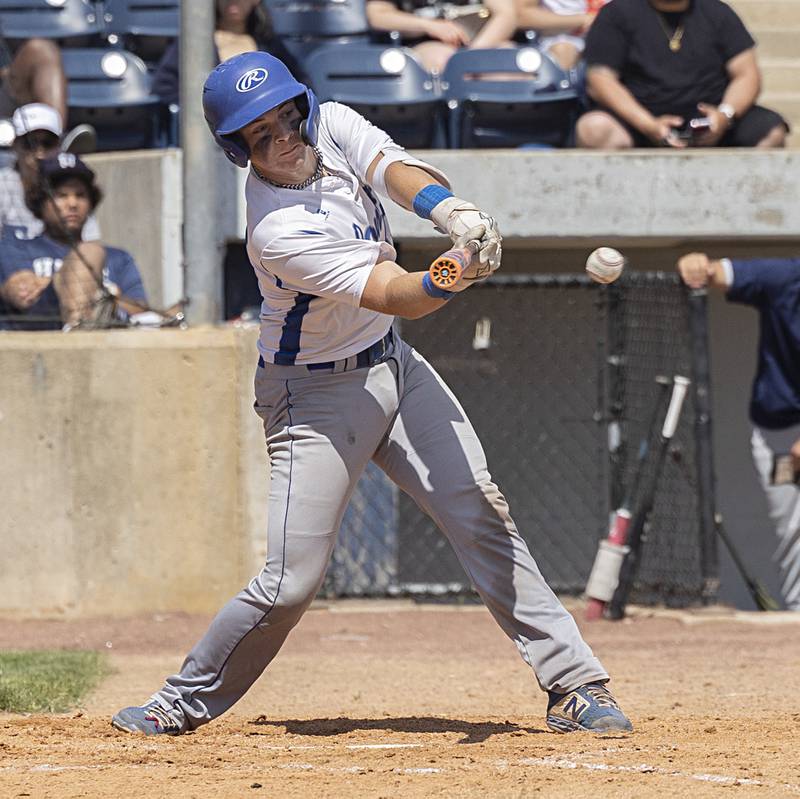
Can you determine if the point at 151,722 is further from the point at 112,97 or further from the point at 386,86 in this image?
the point at 112,97

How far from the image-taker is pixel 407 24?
9781 mm

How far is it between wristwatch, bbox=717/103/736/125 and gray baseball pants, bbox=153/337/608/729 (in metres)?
5.12

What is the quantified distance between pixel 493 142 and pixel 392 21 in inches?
46.2

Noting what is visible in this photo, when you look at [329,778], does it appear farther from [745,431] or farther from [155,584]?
[745,431]

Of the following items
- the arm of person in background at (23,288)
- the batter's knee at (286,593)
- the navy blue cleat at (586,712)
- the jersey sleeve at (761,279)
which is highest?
the jersey sleeve at (761,279)

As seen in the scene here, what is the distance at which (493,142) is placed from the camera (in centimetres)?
937

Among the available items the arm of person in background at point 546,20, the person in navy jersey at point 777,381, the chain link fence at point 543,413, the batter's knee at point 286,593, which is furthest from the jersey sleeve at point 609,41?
the batter's knee at point 286,593

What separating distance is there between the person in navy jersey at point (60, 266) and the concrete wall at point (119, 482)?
368mm

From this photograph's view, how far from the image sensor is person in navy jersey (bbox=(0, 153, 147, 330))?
26.3 feet

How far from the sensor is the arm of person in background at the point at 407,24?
385 inches

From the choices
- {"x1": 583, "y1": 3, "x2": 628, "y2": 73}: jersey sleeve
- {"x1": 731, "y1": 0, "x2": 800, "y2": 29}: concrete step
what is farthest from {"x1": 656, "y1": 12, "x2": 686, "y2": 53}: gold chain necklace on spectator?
{"x1": 731, "y1": 0, "x2": 800, "y2": 29}: concrete step

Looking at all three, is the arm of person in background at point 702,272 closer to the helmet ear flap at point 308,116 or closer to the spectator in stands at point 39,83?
the helmet ear flap at point 308,116

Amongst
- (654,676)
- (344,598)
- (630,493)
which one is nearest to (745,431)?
(630,493)

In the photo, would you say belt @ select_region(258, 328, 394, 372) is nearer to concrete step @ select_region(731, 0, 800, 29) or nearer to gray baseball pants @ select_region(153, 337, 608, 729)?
gray baseball pants @ select_region(153, 337, 608, 729)
